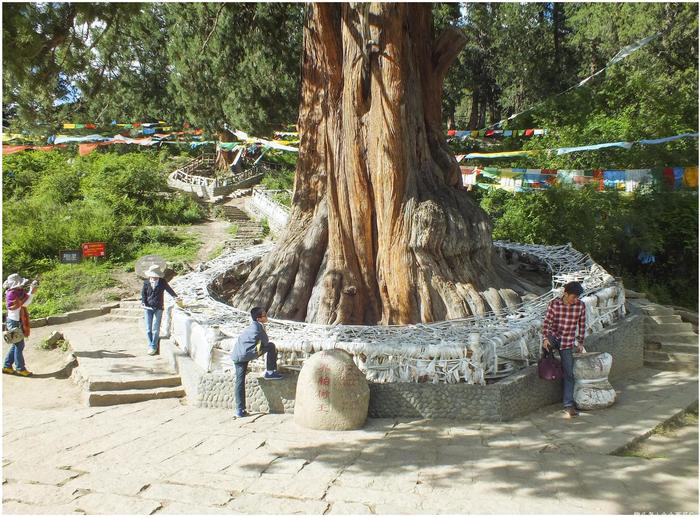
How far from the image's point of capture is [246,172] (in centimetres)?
3111

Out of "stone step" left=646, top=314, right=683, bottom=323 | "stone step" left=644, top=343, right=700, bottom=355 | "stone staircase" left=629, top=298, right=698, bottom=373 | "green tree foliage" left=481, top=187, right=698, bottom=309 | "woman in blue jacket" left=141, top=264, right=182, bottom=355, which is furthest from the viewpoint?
"green tree foliage" left=481, top=187, right=698, bottom=309

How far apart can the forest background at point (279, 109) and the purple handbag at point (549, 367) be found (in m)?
7.08

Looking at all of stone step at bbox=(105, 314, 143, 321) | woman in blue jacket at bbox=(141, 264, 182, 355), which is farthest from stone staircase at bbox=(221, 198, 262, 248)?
woman in blue jacket at bbox=(141, 264, 182, 355)

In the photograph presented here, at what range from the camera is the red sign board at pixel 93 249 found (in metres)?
16.7

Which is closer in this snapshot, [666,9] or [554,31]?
[666,9]

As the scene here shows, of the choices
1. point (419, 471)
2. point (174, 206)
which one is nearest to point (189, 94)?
point (174, 206)

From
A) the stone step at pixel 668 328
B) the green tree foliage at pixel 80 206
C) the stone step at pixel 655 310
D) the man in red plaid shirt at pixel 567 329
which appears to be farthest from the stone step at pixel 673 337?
the green tree foliage at pixel 80 206

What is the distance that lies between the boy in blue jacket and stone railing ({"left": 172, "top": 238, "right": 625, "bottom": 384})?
0.25 m

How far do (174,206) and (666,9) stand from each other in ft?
64.7

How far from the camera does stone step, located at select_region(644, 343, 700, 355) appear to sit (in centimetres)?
834

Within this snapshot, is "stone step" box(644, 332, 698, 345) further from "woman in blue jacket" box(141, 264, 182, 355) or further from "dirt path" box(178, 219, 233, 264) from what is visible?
"dirt path" box(178, 219, 233, 264)

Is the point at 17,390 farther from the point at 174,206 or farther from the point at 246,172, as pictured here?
the point at 246,172

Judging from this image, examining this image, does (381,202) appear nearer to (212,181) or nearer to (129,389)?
(129,389)

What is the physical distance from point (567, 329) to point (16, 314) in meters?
7.41
